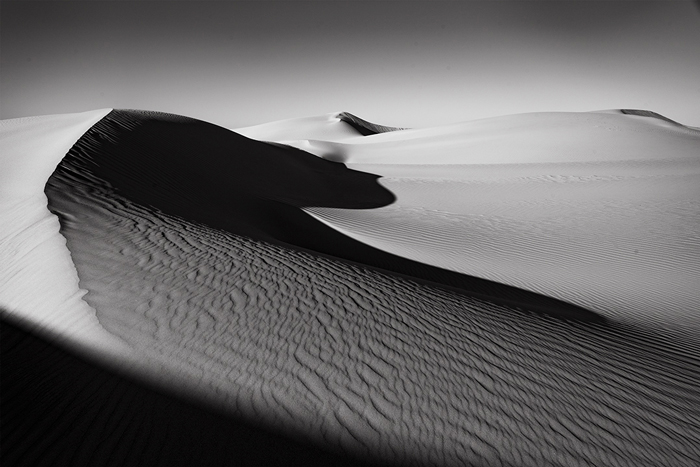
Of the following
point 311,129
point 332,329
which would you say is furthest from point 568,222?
point 311,129

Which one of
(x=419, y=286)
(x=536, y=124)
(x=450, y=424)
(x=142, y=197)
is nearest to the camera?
(x=450, y=424)

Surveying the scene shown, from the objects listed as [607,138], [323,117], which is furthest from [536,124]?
[323,117]

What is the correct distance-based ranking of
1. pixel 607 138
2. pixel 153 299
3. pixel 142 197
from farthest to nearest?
pixel 607 138, pixel 142 197, pixel 153 299

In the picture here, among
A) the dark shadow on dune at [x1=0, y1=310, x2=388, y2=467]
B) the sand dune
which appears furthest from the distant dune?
the sand dune

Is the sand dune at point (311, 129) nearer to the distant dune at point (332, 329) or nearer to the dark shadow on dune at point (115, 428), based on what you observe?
the distant dune at point (332, 329)

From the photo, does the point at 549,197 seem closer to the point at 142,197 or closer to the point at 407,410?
the point at 142,197

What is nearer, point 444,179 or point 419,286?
point 419,286

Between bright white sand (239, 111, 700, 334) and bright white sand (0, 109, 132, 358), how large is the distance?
4.64 meters

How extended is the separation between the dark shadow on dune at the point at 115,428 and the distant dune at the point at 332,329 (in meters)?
0.01

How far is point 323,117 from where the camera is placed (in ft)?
225

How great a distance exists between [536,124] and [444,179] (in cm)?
1401

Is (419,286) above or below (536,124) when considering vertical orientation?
below

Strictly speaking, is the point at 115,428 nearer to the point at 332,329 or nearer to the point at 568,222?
the point at 332,329

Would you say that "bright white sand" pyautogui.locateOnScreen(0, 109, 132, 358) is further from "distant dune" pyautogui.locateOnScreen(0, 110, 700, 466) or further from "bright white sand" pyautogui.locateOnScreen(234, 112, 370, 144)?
"bright white sand" pyautogui.locateOnScreen(234, 112, 370, 144)
